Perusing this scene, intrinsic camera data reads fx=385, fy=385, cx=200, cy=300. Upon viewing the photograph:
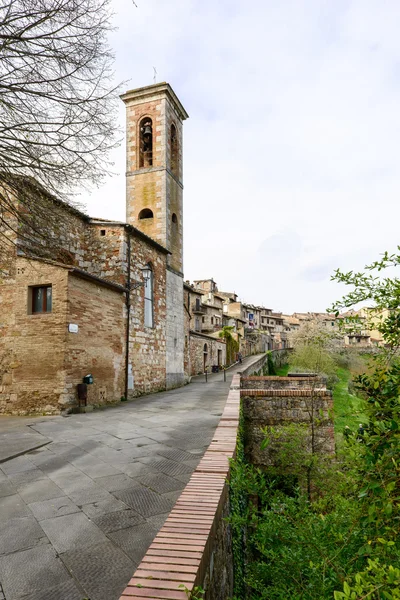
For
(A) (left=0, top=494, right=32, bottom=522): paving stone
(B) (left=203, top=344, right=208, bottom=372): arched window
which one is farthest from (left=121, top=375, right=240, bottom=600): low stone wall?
(B) (left=203, top=344, right=208, bottom=372): arched window

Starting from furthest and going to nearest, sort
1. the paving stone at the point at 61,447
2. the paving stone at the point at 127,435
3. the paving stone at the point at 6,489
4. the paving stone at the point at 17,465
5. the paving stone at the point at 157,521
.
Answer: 1. the paving stone at the point at 127,435
2. the paving stone at the point at 61,447
3. the paving stone at the point at 17,465
4. the paving stone at the point at 6,489
5. the paving stone at the point at 157,521

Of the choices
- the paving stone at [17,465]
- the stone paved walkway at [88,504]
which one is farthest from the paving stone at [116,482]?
the paving stone at [17,465]

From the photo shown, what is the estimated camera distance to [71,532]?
321 centimetres

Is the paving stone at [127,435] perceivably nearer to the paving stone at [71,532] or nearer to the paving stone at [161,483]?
the paving stone at [161,483]

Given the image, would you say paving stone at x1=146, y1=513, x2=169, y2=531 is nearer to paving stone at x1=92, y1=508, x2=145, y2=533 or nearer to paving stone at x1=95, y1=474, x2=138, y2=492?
paving stone at x1=92, y1=508, x2=145, y2=533

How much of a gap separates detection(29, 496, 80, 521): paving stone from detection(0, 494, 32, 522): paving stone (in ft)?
0.24

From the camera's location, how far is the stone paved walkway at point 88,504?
2562mm

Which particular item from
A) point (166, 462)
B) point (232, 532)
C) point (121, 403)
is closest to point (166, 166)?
point (121, 403)

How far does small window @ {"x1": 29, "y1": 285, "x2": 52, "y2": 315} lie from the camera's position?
10641 mm

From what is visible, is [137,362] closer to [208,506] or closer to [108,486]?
[108,486]

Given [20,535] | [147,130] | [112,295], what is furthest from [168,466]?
[147,130]

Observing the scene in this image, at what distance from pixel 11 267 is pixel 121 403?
17.9 feet

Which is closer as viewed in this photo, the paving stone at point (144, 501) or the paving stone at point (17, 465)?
the paving stone at point (144, 501)

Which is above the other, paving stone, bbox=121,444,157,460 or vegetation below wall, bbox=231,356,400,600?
vegetation below wall, bbox=231,356,400,600
